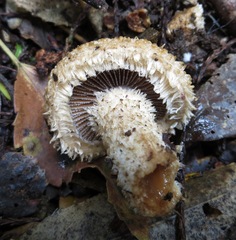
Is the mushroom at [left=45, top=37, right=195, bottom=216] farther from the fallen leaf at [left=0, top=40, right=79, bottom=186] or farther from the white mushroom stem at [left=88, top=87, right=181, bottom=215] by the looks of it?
the fallen leaf at [left=0, top=40, right=79, bottom=186]

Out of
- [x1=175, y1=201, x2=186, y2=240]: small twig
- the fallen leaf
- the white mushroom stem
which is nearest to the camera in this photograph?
the white mushroom stem

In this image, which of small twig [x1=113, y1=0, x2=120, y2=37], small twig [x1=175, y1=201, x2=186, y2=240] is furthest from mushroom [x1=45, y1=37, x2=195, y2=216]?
small twig [x1=113, y1=0, x2=120, y2=37]

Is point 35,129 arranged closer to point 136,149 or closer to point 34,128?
point 34,128

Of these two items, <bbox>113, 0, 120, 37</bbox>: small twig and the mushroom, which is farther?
<bbox>113, 0, 120, 37</bbox>: small twig

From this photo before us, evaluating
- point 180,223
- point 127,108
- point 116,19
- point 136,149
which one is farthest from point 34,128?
point 180,223

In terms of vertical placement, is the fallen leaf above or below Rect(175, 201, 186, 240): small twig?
below

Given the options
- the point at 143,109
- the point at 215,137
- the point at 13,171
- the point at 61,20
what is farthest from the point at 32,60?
the point at 215,137

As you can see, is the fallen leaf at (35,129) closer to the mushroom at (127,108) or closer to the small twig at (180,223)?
the mushroom at (127,108)

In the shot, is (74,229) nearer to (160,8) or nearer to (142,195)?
(142,195)

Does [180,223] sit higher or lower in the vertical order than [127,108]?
lower
